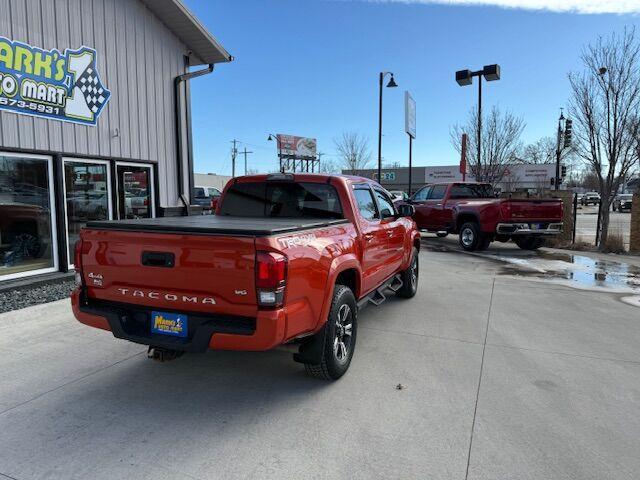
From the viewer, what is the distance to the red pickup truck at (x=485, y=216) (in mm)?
11820

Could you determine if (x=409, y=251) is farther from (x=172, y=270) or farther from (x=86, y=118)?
(x=86, y=118)

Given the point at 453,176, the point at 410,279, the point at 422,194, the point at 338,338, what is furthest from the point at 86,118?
the point at 453,176

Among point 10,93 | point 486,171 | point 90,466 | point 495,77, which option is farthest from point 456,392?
point 486,171

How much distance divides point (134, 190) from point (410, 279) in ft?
19.6

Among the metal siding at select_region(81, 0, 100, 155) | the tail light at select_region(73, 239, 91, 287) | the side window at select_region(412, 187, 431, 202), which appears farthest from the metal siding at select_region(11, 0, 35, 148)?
the side window at select_region(412, 187, 431, 202)

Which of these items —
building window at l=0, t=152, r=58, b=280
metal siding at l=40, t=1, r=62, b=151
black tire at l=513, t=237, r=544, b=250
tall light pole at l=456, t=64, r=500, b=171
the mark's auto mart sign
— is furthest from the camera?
tall light pole at l=456, t=64, r=500, b=171

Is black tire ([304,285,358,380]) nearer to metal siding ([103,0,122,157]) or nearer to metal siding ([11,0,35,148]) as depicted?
metal siding ([11,0,35,148])

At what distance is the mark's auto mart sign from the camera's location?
674cm

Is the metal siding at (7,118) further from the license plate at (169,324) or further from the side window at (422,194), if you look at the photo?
the side window at (422,194)

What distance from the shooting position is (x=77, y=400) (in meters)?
3.71

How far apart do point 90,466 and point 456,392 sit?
2.76 meters

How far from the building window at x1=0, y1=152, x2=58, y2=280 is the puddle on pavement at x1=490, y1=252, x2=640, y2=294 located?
8537 mm

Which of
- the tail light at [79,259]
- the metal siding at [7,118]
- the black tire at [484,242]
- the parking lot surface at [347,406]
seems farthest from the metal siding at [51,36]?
the black tire at [484,242]

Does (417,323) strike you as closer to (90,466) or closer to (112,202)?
(90,466)
